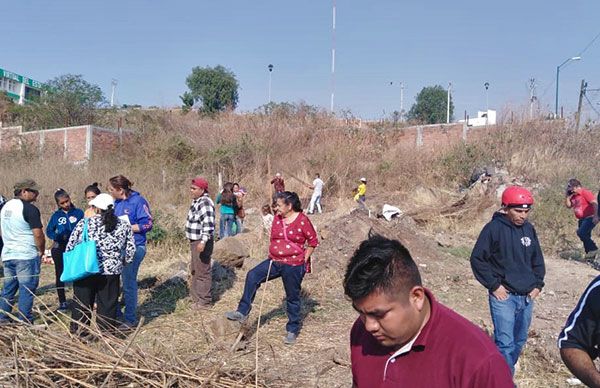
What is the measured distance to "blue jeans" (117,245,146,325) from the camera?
6.02 meters

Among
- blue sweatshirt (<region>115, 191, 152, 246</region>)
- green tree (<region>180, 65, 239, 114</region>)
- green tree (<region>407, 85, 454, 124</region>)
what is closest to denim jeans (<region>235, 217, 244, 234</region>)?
blue sweatshirt (<region>115, 191, 152, 246</region>)

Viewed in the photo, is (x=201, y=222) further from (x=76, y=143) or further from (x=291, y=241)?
(x=76, y=143)

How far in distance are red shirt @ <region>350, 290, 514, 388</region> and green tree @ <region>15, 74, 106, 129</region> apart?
28.5 metres

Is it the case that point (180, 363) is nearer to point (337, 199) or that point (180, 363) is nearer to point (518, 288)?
point (518, 288)

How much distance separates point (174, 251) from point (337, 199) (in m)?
10.7

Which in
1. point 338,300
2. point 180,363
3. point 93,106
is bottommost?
point 338,300

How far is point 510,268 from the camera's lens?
4156mm

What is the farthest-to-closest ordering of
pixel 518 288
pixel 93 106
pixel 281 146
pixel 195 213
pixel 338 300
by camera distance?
1. pixel 93 106
2. pixel 281 146
3. pixel 338 300
4. pixel 195 213
5. pixel 518 288

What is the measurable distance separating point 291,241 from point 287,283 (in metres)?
0.45

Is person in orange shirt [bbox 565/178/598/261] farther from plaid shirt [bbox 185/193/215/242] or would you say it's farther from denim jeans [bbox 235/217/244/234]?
plaid shirt [bbox 185/193/215/242]

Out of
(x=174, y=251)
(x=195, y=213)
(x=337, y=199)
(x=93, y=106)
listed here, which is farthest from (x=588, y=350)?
(x=93, y=106)

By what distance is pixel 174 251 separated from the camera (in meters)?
10.4

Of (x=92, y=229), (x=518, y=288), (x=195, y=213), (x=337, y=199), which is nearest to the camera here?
(x=518, y=288)

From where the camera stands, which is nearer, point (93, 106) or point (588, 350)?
point (588, 350)
